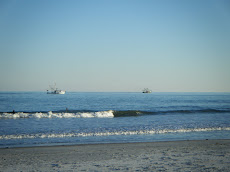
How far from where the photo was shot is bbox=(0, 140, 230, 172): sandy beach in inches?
335

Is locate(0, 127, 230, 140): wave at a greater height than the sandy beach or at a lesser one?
lesser

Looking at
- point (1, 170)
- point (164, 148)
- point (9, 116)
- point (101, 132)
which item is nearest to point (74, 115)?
point (9, 116)

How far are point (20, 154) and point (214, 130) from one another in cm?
1662

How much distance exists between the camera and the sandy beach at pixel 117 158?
8508mm

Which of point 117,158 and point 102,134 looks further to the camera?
point 102,134

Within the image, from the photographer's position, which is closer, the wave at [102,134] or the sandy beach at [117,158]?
the sandy beach at [117,158]

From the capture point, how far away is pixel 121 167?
27.9 feet

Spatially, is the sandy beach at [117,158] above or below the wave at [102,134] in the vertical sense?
above

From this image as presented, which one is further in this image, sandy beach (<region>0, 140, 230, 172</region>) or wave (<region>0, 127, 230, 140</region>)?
wave (<region>0, 127, 230, 140</region>)

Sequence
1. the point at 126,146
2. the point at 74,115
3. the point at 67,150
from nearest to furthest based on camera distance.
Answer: the point at 67,150 < the point at 126,146 < the point at 74,115

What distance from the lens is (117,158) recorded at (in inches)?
399

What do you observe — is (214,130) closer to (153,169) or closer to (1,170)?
(153,169)

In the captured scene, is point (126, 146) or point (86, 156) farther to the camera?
point (126, 146)

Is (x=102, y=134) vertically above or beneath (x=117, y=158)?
beneath
